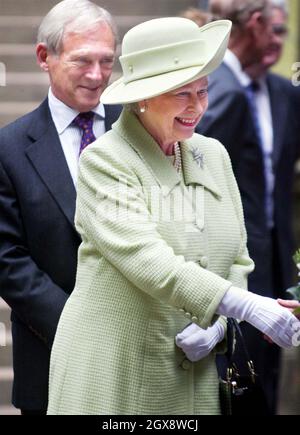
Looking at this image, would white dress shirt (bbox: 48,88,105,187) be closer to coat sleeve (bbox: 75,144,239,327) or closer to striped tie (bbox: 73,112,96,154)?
striped tie (bbox: 73,112,96,154)

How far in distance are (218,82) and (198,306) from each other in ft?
7.47

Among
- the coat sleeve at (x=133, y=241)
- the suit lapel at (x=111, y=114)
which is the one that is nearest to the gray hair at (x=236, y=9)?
the suit lapel at (x=111, y=114)

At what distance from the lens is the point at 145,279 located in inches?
148

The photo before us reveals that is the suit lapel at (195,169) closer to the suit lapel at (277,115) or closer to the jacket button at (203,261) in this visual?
the jacket button at (203,261)

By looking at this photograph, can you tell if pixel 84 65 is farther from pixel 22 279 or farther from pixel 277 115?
pixel 277 115

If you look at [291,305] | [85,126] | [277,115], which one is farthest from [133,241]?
[277,115]

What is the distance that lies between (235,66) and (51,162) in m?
1.62

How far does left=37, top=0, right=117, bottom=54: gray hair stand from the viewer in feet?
15.2

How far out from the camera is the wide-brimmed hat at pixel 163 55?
154 inches

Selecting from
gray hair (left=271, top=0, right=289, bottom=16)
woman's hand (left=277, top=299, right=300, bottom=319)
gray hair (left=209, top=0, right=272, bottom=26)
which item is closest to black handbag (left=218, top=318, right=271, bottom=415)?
woman's hand (left=277, top=299, right=300, bottom=319)

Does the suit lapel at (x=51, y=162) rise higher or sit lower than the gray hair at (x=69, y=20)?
lower
